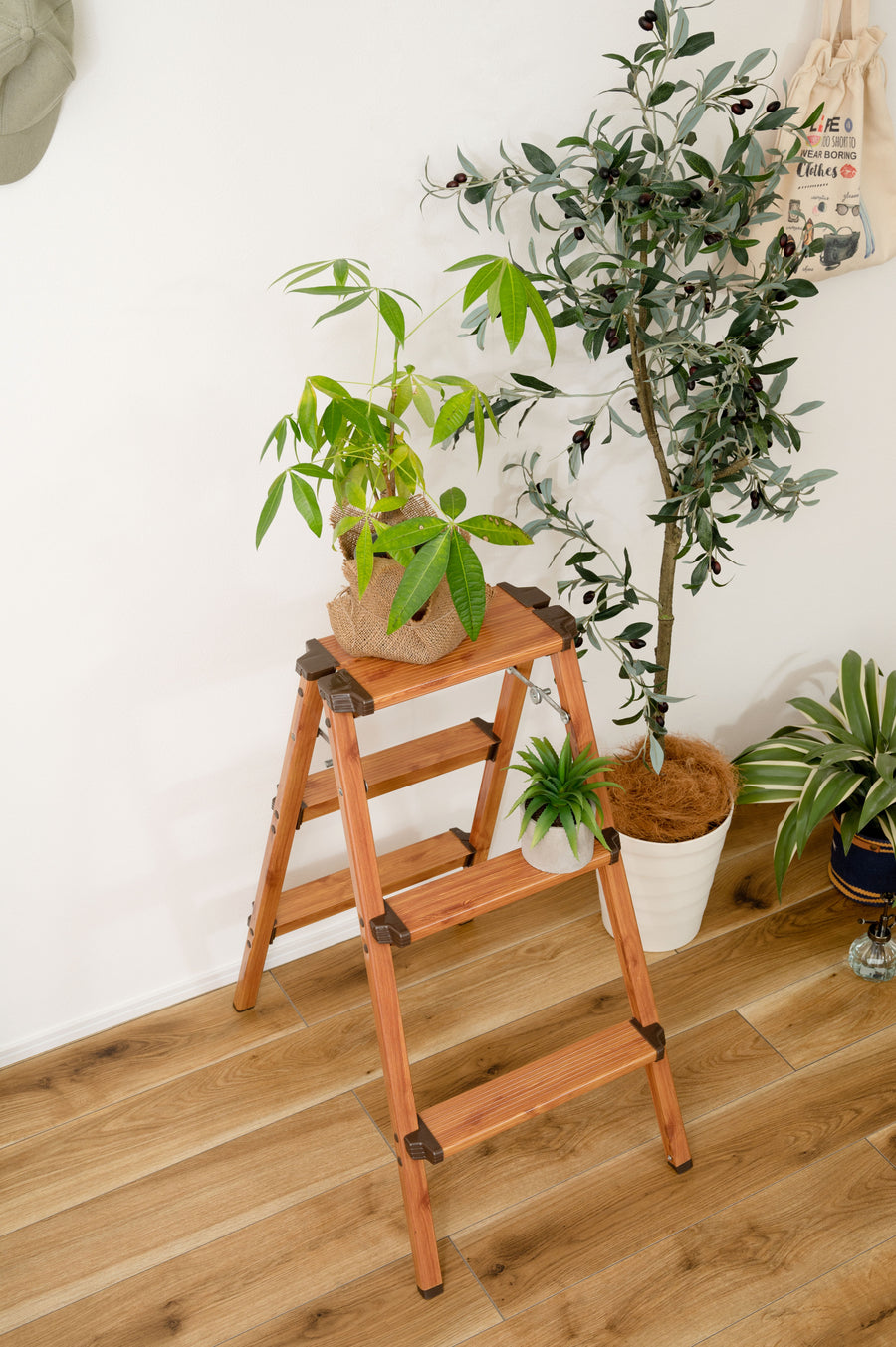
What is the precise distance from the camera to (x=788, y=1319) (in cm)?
154

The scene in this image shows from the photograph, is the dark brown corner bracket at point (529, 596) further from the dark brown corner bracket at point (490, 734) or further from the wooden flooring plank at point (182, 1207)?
the wooden flooring plank at point (182, 1207)

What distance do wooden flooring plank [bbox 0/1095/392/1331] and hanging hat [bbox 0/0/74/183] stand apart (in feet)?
4.99

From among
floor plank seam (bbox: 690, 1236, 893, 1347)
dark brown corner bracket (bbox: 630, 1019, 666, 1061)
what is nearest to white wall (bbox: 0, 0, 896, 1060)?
dark brown corner bracket (bbox: 630, 1019, 666, 1061)

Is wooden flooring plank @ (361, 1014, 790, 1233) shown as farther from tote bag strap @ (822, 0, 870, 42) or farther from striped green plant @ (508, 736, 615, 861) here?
tote bag strap @ (822, 0, 870, 42)

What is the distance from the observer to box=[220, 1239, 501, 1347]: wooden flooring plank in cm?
155

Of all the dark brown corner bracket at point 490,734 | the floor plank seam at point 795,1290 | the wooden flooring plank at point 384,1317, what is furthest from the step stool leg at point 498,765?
the floor plank seam at point 795,1290

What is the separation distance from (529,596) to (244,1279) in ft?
3.69

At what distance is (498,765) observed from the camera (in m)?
1.97

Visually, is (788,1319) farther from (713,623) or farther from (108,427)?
(108,427)

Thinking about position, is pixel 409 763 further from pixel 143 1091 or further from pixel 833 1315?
pixel 833 1315

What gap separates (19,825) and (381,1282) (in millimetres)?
928

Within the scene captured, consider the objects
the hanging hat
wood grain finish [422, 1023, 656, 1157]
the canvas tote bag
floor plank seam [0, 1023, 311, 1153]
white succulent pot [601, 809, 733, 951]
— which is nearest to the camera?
the hanging hat

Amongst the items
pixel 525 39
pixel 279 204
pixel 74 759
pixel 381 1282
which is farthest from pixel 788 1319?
pixel 525 39

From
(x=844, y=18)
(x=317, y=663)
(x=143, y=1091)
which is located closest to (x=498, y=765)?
(x=317, y=663)
